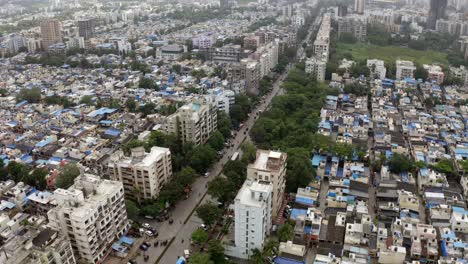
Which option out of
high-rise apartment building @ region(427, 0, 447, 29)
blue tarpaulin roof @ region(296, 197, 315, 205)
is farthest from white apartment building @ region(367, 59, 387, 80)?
high-rise apartment building @ region(427, 0, 447, 29)

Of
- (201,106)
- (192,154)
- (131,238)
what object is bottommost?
(131,238)

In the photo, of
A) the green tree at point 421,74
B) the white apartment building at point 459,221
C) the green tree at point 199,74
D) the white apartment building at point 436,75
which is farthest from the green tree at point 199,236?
the green tree at point 421,74

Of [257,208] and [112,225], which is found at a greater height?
[257,208]

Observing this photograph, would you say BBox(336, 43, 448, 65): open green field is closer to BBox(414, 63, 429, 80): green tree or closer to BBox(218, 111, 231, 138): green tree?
BBox(414, 63, 429, 80): green tree

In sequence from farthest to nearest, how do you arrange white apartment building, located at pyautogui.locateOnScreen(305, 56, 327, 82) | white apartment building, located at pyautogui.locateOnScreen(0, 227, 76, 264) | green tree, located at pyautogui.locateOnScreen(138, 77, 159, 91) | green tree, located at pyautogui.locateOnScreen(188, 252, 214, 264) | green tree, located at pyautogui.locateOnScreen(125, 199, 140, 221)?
white apartment building, located at pyautogui.locateOnScreen(305, 56, 327, 82), green tree, located at pyautogui.locateOnScreen(138, 77, 159, 91), green tree, located at pyautogui.locateOnScreen(125, 199, 140, 221), green tree, located at pyautogui.locateOnScreen(188, 252, 214, 264), white apartment building, located at pyautogui.locateOnScreen(0, 227, 76, 264)

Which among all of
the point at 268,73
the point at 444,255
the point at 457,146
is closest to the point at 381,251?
the point at 444,255

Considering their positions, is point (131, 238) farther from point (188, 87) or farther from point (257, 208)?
point (188, 87)
